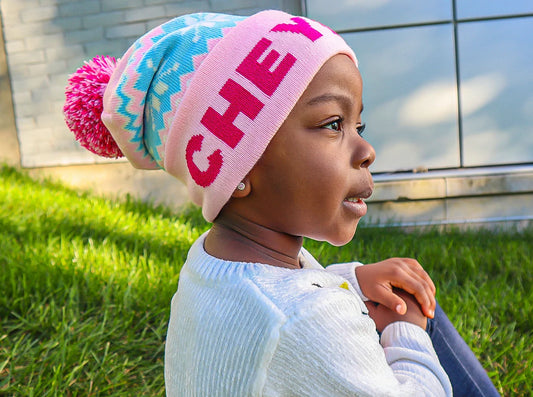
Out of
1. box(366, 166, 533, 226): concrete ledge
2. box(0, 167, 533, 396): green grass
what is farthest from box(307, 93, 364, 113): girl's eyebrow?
box(366, 166, 533, 226): concrete ledge

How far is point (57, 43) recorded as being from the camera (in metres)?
4.47

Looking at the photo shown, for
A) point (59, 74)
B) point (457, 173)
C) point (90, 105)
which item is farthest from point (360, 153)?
point (59, 74)

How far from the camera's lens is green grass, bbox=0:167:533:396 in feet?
6.71

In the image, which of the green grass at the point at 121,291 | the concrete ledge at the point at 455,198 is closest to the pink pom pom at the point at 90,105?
the green grass at the point at 121,291

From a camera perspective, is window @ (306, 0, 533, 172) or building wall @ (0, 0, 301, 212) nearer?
window @ (306, 0, 533, 172)

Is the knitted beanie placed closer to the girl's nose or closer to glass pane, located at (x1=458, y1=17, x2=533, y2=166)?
the girl's nose

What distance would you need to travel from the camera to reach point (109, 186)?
14.8 feet

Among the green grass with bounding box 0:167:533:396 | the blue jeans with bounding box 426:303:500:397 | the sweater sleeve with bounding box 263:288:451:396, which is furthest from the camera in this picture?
the green grass with bounding box 0:167:533:396

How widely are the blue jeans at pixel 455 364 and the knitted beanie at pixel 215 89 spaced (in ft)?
2.75

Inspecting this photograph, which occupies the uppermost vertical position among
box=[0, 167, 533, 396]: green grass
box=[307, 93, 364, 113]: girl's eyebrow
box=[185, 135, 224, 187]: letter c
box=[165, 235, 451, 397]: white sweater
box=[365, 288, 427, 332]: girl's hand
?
box=[307, 93, 364, 113]: girl's eyebrow

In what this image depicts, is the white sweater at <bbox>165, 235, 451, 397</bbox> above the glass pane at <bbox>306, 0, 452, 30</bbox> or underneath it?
underneath

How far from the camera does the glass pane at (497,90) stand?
4.17 m

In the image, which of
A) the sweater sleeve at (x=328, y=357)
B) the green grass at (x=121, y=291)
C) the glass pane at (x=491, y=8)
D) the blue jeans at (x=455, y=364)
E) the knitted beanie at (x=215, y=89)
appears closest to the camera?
the sweater sleeve at (x=328, y=357)

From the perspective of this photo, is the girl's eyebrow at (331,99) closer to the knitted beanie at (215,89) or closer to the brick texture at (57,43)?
the knitted beanie at (215,89)
